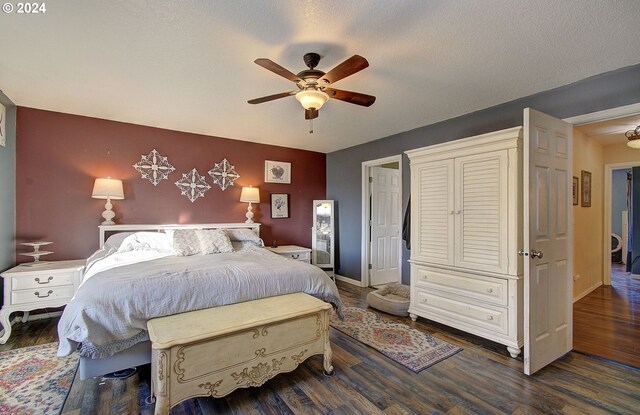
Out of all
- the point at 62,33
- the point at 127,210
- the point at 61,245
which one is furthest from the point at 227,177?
the point at 62,33

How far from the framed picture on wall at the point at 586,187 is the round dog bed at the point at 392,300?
9.52 feet

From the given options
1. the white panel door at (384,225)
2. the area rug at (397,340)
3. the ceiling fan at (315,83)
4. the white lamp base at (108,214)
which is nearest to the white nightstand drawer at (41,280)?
the white lamp base at (108,214)

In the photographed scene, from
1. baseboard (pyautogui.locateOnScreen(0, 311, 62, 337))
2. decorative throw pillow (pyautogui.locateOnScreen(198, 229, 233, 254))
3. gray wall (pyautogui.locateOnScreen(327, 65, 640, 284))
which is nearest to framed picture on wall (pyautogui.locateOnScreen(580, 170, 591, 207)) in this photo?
gray wall (pyautogui.locateOnScreen(327, 65, 640, 284))

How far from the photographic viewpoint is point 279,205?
5.13 metres

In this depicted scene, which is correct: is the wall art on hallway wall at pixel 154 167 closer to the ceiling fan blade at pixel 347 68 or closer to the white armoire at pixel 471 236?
the ceiling fan blade at pixel 347 68

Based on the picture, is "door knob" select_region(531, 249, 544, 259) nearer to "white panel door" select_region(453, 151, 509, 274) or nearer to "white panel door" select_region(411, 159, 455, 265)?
"white panel door" select_region(453, 151, 509, 274)

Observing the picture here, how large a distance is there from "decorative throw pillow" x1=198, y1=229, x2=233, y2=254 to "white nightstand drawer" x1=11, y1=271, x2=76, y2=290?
126cm

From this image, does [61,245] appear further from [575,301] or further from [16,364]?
[575,301]

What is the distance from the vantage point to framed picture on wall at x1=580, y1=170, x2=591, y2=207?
13.8 feet

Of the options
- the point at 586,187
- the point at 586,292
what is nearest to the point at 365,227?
the point at 586,187

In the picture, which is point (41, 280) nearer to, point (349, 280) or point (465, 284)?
point (349, 280)

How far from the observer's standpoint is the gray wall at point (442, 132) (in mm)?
2445

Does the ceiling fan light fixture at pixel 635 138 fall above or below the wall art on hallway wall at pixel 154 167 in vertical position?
above

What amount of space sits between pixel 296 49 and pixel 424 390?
260 cm
